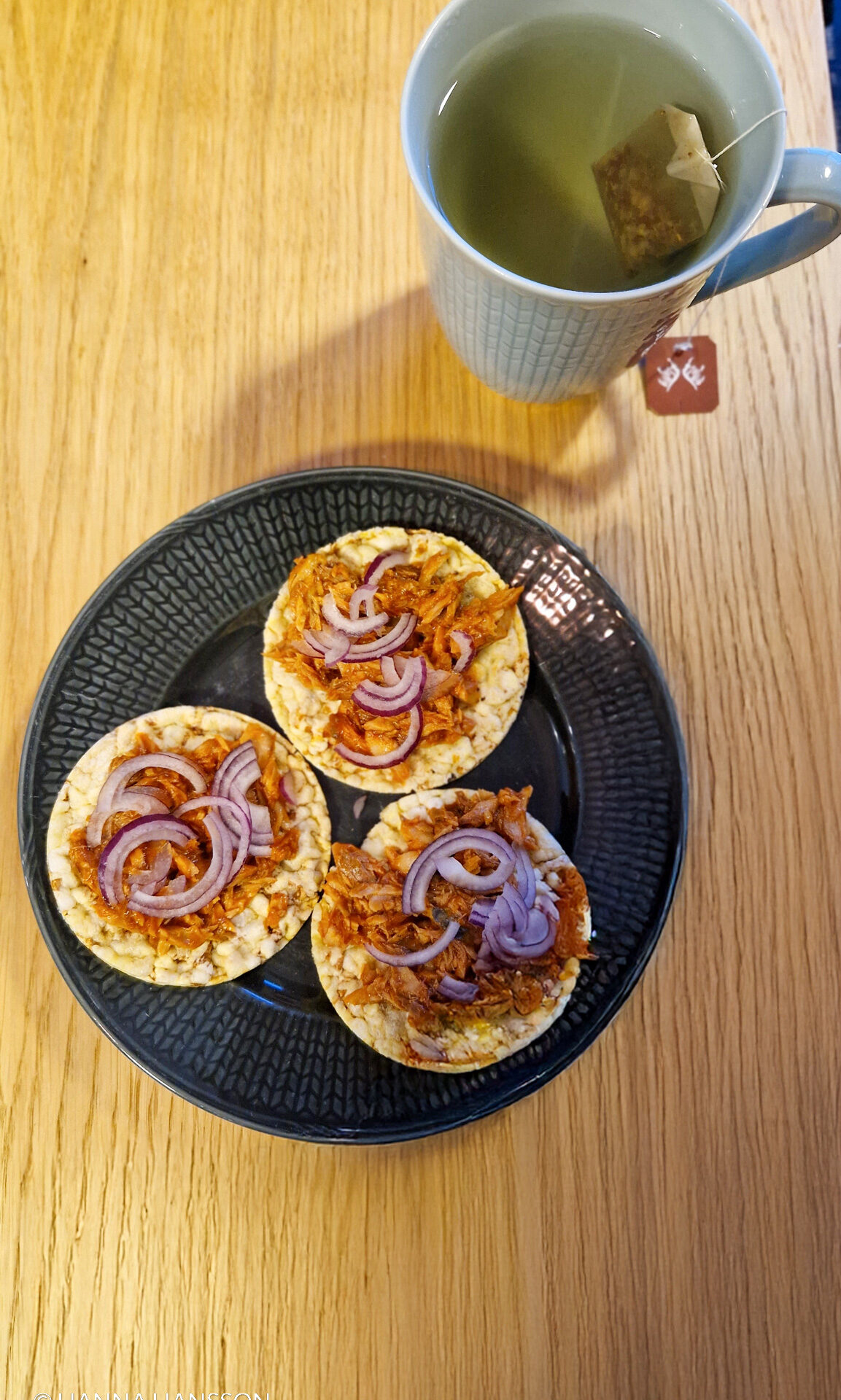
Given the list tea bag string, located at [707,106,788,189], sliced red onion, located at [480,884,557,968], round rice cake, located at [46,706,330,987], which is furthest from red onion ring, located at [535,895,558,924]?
tea bag string, located at [707,106,788,189]

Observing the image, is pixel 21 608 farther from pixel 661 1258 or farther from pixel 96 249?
pixel 661 1258

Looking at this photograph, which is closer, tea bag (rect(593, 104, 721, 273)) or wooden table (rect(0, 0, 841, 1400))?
tea bag (rect(593, 104, 721, 273))

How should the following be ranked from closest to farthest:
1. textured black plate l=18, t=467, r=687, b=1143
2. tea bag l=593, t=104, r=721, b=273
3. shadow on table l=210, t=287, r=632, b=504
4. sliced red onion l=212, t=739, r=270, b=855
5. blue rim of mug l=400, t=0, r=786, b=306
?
blue rim of mug l=400, t=0, r=786, b=306 → tea bag l=593, t=104, r=721, b=273 → textured black plate l=18, t=467, r=687, b=1143 → sliced red onion l=212, t=739, r=270, b=855 → shadow on table l=210, t=287, r=632, b=504

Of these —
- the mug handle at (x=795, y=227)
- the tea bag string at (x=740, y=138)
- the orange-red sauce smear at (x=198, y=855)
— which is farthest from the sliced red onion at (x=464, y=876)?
the tea bag string at (x=740, y=138)

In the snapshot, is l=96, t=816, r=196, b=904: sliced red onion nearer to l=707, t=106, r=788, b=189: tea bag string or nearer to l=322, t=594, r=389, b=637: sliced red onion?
l=322, t=594, r=389, b=637: sliced red onion

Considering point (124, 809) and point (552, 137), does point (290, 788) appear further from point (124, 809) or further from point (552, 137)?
point (552, 137)
